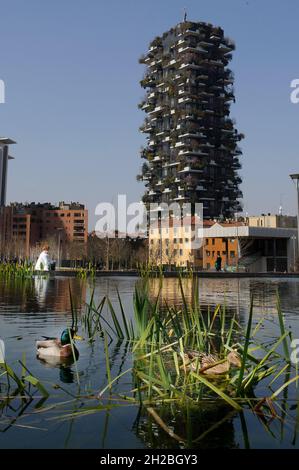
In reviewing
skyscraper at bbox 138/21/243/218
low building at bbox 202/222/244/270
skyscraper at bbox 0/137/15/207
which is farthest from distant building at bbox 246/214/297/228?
skyscraper at bbox 0/137/15/207

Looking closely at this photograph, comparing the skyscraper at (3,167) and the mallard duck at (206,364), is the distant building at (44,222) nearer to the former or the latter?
the skyscraper at (3,167)

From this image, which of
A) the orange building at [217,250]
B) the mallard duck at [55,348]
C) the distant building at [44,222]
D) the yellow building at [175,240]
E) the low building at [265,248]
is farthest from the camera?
the distant building at [44,222]

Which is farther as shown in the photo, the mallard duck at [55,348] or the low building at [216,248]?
the low building at [216,248]

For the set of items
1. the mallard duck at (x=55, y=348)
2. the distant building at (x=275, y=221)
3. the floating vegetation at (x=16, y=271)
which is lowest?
the mallard duck at (x=55, y=348)

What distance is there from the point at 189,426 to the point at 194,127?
318 ft

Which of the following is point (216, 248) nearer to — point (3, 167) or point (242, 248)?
point (242, 248)

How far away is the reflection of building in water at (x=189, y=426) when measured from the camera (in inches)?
128

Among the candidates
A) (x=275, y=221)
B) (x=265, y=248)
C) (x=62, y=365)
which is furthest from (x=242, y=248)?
(x=62, y=365)

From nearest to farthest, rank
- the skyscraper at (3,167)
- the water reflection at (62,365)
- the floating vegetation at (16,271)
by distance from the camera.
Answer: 1. the water reflection at (62,365)
2. the floating vegetation at (16,271)
3. the skyscraper at (3,167)

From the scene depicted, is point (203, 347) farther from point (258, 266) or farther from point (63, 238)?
point (63, 238)

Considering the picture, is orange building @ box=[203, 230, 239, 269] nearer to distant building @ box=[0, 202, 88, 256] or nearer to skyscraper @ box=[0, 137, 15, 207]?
Result: distant building @ box=[0, 202, 88, 256]

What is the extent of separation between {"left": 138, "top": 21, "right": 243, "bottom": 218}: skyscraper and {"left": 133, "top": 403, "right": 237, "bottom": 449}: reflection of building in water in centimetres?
9119

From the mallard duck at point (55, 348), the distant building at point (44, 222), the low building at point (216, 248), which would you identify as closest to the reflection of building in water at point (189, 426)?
the mallard duck at point (55, 348)

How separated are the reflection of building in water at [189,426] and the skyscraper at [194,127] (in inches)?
3590
